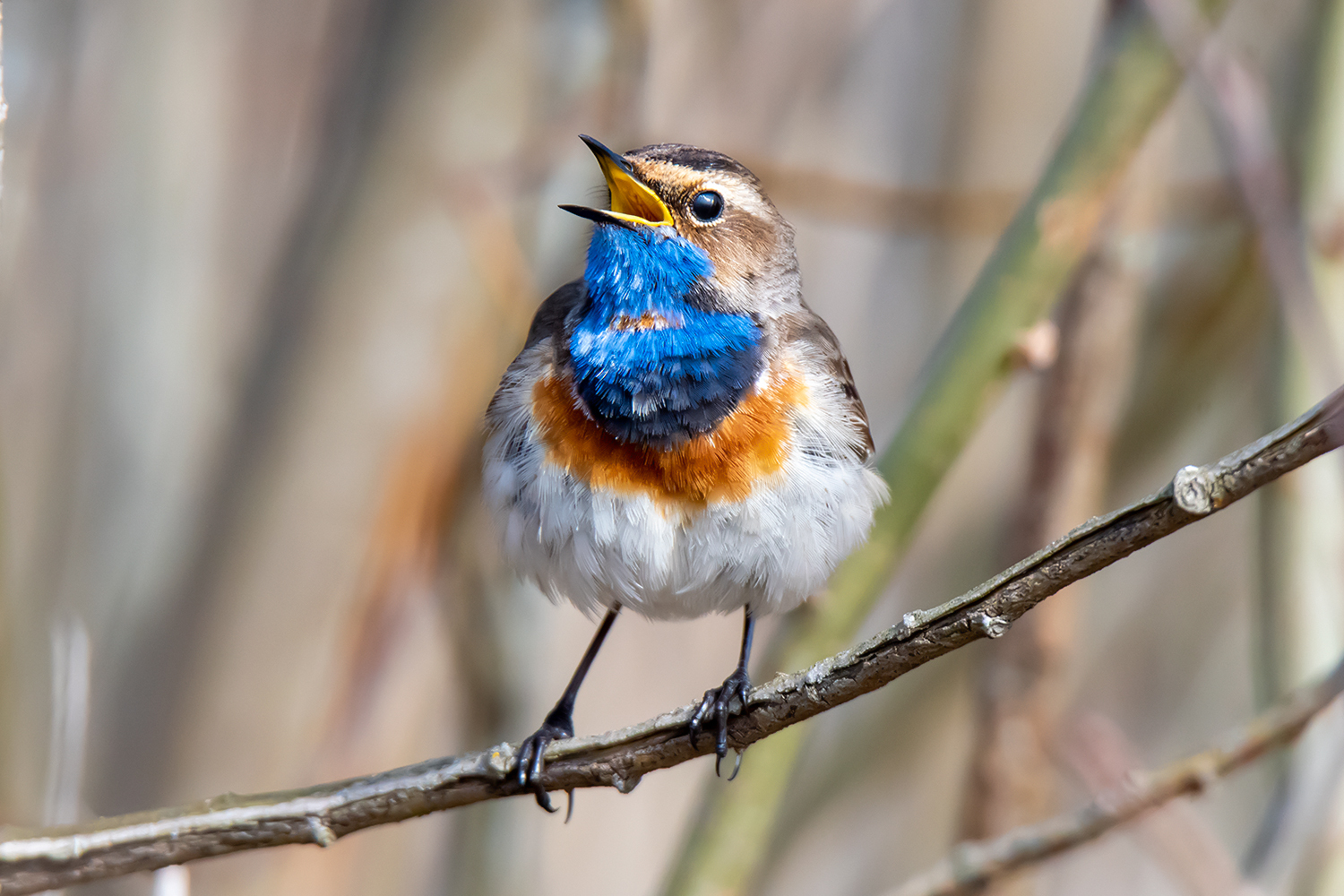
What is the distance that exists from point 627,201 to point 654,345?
40 centimetres

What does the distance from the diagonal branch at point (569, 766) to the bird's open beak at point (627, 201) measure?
1.31 metres

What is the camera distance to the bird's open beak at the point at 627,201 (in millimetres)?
2986

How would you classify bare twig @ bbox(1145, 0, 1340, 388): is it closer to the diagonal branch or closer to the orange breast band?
the orange breast band

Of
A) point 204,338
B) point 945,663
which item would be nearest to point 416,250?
point 204,338

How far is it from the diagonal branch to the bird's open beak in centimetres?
131

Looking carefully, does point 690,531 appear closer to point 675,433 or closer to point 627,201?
point 675,433

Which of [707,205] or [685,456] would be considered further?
[707,205]

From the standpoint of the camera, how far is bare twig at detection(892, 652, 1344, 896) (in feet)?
8.39

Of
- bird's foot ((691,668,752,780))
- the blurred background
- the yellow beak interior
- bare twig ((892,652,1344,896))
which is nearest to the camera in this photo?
bird's foot ((691,668,752,780))

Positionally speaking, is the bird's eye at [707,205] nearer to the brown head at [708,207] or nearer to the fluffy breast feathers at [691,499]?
the brown head at [708,207]

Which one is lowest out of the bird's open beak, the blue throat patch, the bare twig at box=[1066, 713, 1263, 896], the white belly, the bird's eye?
the bare twig at box=[1066, 713, 1263, 896]

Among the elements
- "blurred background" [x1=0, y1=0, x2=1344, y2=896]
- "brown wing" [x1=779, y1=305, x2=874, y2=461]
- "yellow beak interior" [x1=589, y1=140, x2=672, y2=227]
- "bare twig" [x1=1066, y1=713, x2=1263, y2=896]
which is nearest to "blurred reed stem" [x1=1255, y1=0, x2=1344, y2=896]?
"blurred background" [x1=0, y1=0, x2=1344, y2=896]

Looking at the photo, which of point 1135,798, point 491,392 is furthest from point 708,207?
point 1135,798

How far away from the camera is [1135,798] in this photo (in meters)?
2.62
